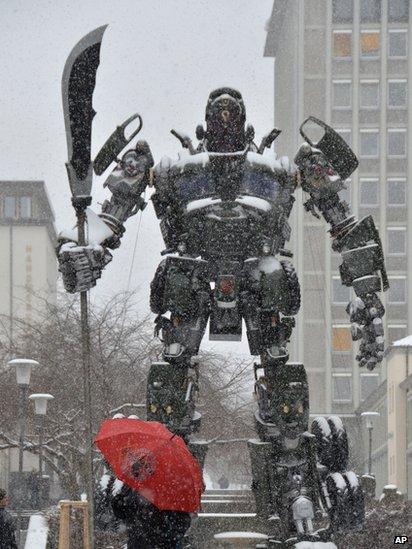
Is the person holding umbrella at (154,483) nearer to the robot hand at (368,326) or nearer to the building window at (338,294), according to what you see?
the robot hand at (368,326)

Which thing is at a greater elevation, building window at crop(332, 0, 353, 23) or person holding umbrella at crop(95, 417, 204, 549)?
building window at crop(332, 0, 353, 23)

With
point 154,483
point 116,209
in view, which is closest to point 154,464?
point 154,483

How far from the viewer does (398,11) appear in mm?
74188

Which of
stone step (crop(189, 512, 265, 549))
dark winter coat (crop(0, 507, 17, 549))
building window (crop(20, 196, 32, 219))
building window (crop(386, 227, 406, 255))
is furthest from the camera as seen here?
building window (crop(20, 196, 32, 219))

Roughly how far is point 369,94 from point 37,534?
60.1m

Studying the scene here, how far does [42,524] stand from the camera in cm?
1722

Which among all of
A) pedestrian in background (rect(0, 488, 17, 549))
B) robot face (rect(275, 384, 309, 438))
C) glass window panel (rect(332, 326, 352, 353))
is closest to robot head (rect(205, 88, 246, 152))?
robot face (rect(275, 384, 309, 438))

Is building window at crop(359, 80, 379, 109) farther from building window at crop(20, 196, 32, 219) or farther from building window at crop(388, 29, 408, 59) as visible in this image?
building window at crop(20, 196, 32, 219)

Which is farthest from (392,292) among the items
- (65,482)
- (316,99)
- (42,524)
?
(42,524)

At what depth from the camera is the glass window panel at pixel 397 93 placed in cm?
7394

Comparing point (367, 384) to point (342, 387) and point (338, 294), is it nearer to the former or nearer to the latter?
point (342, 387)

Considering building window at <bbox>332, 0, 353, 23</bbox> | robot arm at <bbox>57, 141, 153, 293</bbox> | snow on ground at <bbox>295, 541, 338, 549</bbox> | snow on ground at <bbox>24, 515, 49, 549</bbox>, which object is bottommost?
snow on ground at <bbox>24, 515, 49, 549</bbox>

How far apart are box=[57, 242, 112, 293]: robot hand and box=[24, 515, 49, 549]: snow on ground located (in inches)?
250

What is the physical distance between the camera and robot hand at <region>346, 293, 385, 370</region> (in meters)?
10.9
